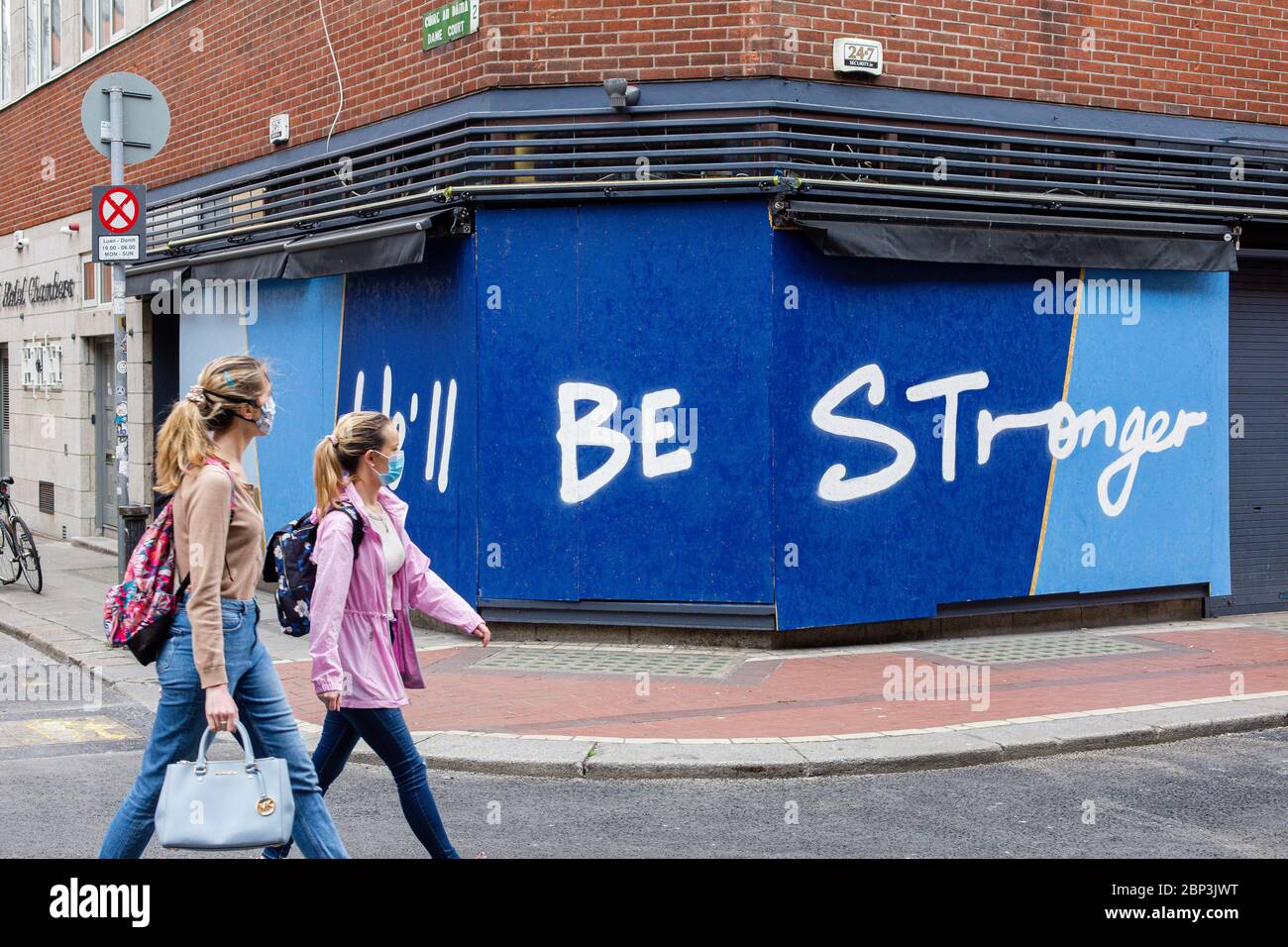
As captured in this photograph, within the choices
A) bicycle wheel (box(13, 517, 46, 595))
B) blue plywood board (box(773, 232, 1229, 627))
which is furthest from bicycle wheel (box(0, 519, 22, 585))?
blue plywood board (box(773, 232, 1229, 627))

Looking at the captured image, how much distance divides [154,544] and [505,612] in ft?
21.2

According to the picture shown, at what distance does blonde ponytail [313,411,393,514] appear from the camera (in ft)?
17.1

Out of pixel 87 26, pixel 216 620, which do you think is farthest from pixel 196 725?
pixel 87 26

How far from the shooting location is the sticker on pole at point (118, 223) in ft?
35.7

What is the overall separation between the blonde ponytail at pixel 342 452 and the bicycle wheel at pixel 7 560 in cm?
1072

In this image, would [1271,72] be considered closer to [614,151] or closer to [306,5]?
[614,151]

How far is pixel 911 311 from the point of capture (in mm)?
10906

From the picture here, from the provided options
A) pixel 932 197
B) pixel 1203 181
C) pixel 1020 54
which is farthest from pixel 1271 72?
pixel 932 197

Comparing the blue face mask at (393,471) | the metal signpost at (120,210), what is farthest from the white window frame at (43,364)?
the blue face mask at (393,471)

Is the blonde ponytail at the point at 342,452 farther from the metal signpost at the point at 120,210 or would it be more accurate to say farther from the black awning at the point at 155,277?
the black awning at the point at 155,277

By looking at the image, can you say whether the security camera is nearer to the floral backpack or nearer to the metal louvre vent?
the metal louvre vent

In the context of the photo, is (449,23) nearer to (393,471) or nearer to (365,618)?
(393,471)

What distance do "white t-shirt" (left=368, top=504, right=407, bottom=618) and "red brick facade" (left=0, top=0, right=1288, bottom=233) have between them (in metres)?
6.18

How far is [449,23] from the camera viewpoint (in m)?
11.3
